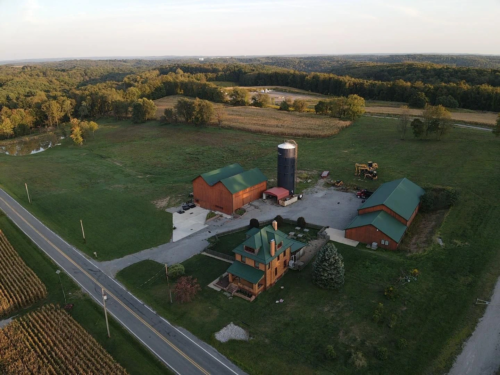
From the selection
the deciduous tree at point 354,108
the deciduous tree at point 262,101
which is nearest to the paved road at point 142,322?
the deciduous tree at point 354,108

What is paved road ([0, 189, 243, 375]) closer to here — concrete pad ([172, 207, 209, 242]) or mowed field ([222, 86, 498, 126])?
concrete pad ([172, 207, 209, 242])

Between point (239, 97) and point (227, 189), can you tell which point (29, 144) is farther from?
point (227, 189)

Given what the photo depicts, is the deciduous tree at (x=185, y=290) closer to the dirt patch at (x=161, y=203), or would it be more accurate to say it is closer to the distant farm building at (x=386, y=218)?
the distant farm building at (x=386, y=218)

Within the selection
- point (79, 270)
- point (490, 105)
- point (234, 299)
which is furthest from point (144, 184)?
point (490, 105)

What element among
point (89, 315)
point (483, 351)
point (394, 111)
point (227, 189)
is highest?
point (394, 111)

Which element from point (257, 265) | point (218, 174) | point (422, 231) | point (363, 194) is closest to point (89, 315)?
point (257, 265)

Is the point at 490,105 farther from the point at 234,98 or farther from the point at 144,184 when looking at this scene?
the point at 144,184

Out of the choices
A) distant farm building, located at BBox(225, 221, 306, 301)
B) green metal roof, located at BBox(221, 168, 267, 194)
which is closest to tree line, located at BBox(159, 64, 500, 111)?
green metal roof, located at BBox(221, 168, 267, 194)
